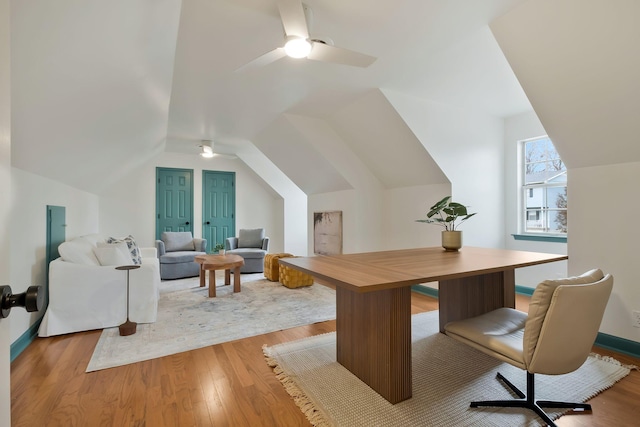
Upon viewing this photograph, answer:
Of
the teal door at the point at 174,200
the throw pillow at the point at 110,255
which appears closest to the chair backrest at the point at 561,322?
the throw pillow at the point at 110,255

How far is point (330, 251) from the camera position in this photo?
528 centimetres

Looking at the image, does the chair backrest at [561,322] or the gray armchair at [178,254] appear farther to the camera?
the gray armchair at [178,254]

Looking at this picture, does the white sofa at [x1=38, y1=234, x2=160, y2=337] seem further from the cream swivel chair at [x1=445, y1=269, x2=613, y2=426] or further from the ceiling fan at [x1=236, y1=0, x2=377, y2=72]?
the cream swivel chair at [x1=445, y1=269, x2=613, y2=426]

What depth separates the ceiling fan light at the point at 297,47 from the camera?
6.13 ft

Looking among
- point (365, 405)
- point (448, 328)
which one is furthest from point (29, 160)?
point (448, 328)

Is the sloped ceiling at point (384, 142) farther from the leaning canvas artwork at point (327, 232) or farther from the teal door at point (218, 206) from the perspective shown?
the teal door at point (218, 206)

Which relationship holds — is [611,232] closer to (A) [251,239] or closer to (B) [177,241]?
→ (A) [251,239]

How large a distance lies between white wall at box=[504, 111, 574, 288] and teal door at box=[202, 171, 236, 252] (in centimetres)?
543

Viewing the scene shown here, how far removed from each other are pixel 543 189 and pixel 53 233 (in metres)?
5.80

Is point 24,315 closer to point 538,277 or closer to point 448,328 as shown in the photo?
point 448,328

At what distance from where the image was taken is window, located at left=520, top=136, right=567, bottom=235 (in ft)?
12.7

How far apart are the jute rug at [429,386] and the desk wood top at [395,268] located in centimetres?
75

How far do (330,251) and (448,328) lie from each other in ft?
11.6

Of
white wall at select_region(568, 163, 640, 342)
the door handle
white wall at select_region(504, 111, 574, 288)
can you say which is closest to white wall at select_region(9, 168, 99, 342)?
the door handle
